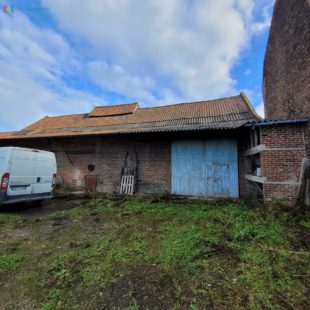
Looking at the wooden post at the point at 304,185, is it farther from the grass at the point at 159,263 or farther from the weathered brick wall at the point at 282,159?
the grass at the point at 159,263

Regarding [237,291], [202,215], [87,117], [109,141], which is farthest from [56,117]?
[237,291]

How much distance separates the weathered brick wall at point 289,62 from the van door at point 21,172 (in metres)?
8.73

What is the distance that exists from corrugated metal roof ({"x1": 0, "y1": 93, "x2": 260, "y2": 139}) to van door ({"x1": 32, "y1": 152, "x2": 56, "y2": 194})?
2.49 meters

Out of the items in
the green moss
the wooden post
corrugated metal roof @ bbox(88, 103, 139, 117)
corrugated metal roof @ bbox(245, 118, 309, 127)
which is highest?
corrugated metal roof @ bbox(88, 103, 139, 117)

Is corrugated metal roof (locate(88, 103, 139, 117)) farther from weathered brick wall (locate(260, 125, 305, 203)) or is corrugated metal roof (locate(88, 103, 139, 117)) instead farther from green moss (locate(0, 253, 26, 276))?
green moss (locate(0, 253, 26, 276))

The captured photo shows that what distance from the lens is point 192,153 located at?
313 inches

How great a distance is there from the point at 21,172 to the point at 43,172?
0.79 metres

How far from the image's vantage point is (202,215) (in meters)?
4.98

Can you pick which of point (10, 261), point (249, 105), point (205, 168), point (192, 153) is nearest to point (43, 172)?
point (10, 261)

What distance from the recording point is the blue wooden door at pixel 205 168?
24.5 ft

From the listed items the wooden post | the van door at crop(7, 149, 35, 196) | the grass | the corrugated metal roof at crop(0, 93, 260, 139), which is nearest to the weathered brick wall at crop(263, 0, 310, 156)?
the wooden post

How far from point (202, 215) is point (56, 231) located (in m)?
3.74

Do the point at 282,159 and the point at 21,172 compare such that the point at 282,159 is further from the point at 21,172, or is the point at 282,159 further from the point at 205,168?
the point at 21,172

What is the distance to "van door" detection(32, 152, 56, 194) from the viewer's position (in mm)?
6152
